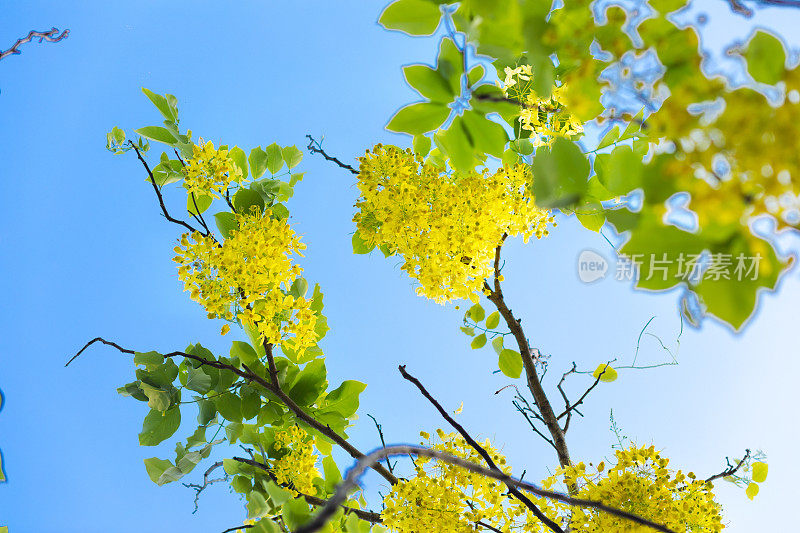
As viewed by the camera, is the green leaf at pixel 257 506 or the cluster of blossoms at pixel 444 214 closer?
the green leaf at pixel 257 506

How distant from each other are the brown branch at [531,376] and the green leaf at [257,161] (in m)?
0.57

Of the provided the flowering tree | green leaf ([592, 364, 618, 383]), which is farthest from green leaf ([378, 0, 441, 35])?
green leaf ([592, 364, 618, 383])

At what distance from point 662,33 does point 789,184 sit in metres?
0.16

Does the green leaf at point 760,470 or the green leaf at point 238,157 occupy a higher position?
the green leaf at point 238,157

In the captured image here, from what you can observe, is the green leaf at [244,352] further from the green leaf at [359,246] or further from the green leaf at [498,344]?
the green leaf at [498,344]

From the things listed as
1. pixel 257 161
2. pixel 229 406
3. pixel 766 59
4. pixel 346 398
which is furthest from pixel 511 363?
pixel 766 59

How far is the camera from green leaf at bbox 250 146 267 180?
117 centimetres

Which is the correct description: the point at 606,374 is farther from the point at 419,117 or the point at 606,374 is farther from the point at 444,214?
the point at 419,117

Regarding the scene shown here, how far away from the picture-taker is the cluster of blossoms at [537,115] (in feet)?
3.07

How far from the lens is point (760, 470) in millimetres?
1084

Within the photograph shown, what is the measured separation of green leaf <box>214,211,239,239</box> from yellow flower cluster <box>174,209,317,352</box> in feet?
0.34

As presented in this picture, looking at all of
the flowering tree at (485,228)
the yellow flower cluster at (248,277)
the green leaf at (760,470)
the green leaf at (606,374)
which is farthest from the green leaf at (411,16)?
the green leaf at (760,470)

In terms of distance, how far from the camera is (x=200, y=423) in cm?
110

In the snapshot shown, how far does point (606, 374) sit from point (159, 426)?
1.02 metres
